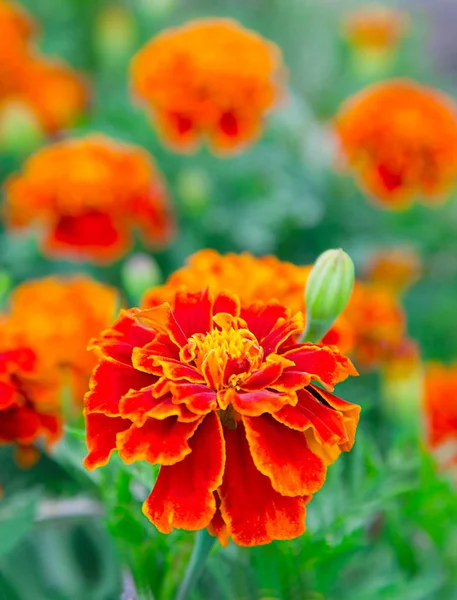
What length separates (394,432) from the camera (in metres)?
0.84

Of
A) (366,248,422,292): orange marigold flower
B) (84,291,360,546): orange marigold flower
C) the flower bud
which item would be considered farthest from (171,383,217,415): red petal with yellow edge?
(366,248,422,292): orange marigold flower

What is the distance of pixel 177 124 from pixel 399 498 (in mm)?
574

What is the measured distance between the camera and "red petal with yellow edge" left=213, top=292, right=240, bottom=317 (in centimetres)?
48

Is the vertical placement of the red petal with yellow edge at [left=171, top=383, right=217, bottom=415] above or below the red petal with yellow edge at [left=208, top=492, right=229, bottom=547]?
above

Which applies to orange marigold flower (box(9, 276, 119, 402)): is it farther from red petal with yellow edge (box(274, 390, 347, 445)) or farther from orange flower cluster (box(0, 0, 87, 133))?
orange flower cluster (box(0, 0, 87, 133))

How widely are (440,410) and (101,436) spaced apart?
58 centimetres

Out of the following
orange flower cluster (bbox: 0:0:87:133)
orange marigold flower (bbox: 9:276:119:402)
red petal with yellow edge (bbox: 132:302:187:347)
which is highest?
red petal with yellow edge (bbox: 132:302:187:347)

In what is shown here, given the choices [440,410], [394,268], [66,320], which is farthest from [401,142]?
[66,320]

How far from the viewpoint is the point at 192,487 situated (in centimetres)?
39

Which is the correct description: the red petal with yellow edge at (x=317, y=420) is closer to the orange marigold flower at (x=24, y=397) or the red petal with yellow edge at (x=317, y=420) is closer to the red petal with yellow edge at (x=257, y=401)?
the red petal with yellow edge at (x=257, y=401)

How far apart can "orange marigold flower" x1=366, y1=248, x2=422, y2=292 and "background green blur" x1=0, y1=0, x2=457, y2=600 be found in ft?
0.06

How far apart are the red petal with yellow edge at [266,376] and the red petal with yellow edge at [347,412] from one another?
1.1 inches

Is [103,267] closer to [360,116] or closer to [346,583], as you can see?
[360,116]

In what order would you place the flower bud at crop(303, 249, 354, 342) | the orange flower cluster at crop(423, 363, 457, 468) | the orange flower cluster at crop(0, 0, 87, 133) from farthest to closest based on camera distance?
the orange flower cluster at crop(0, 0, 87, 133) → the orange flower cluster at crop(423, 363, 457, 468) → the flower bud at crop(303, 249, 354, 342)
